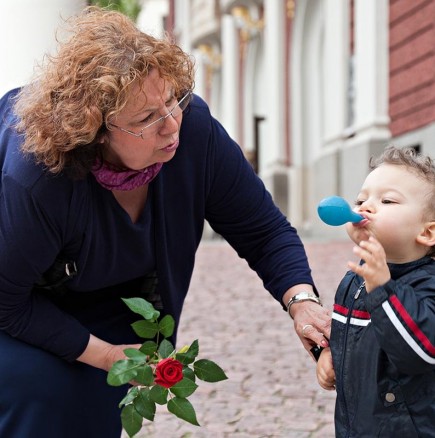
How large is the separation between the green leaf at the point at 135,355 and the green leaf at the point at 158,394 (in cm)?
8

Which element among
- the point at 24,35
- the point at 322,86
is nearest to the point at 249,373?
the point at 24,35

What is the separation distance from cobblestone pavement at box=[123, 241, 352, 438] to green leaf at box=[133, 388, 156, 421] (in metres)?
1.69

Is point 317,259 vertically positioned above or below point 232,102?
below

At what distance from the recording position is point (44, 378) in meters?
2.98

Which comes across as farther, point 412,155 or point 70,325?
Result: point 70,325

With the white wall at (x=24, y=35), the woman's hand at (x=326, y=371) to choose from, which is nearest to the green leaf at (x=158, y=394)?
the woman's hand at (x=326, y=371)

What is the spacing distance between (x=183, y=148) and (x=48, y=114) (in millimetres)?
515

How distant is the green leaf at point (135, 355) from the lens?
2.52 meters

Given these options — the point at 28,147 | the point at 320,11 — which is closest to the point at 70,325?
the point at 28,147

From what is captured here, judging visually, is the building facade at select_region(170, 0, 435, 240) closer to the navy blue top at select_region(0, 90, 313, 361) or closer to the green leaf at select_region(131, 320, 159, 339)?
the navy blue top at select_region(0, 90, 313, 361)

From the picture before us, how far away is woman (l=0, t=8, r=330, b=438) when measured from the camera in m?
2.62

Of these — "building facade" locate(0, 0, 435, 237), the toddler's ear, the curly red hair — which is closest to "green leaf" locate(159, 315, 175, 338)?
the curly red hair

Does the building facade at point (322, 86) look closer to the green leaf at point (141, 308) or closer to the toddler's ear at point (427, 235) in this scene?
the green leaf at point (141, 308)

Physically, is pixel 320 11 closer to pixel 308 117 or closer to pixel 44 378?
pixel 308 117
